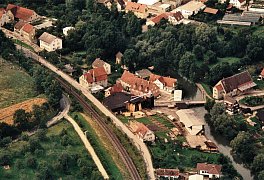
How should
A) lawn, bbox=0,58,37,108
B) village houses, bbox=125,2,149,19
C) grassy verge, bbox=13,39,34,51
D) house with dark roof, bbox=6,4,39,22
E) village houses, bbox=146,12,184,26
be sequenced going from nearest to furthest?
lawn, bbox=0,58,37,108 < grassy verge, bbox=13,39,34,51 < village houses, bbox=146,12,184,26 < house with dark roof, bbox=6,4,39,22 < village houses, bbox=125,2,149,19

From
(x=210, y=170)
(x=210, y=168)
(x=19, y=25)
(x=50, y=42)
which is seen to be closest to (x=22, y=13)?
(x=19, y=25)

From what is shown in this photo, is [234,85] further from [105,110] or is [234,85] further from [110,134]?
[110,134]

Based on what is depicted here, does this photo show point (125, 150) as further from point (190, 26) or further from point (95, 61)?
point (190, 26)

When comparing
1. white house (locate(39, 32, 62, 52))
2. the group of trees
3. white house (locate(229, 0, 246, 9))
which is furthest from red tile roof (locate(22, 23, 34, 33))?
white house (locate(229, 0, 246, 9))

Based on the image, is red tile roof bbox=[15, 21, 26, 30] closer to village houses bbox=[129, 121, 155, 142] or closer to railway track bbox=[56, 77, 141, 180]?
railway track bbox=[56, 77, 141, 180]

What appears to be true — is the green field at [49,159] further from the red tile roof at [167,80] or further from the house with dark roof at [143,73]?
the house with dark roof at [143,73]

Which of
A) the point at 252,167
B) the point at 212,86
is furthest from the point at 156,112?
the point at 252,167

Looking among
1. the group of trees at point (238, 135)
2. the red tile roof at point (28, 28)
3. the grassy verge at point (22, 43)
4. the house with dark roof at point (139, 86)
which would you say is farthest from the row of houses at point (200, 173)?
the red tile roof at point (28, 28)
